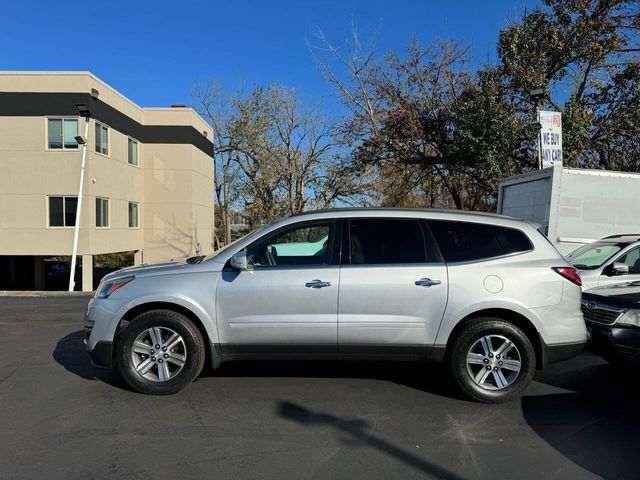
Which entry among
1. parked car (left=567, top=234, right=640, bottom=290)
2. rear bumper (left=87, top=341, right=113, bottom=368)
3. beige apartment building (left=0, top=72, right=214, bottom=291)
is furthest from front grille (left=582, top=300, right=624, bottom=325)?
beige apartment building (left=0, top=72, right=214, bottom=291)

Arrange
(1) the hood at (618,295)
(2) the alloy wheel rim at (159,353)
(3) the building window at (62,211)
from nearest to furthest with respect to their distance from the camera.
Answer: (2) the alloy wheel rim at (159,353)
(1) the hood at (618,295)
(3) the building window at (62,211)

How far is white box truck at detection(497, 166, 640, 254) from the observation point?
9.73 metres

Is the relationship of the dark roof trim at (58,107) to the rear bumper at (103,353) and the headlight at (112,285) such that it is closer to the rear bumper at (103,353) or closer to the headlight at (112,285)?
the headlight at (112,285)

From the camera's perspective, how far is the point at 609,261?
24.0 feet

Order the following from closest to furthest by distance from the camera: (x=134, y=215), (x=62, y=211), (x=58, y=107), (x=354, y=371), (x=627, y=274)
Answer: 1. (x=354, y=371)
2. (x=627, y=274)
3. (x=58, y=107)
4. (x=62, y=211)
5. (x=134, y=215)

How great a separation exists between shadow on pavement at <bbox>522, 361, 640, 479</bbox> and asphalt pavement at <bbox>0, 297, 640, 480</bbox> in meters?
0.02

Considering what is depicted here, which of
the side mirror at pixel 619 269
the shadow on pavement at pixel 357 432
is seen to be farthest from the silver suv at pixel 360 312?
the side mirror at pixel 619 269

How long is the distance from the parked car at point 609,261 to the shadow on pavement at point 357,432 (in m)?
4.56

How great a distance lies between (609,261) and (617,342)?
9.52ft

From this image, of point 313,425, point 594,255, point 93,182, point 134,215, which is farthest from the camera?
point 134,215

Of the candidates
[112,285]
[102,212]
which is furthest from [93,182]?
[112,285]

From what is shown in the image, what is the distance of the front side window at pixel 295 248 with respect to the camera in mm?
4773

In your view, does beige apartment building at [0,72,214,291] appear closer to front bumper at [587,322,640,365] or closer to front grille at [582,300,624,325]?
front grille at [582,300,624,325]

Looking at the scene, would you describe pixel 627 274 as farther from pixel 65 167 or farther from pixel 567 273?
pixel 65 167
